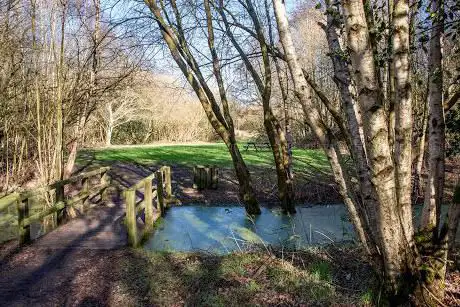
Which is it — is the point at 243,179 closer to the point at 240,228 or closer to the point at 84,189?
the point at 240,228

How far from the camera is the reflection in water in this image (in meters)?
6.83

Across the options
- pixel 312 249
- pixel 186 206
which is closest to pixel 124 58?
pixel 186 206

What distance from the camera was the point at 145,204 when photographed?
7480 mm

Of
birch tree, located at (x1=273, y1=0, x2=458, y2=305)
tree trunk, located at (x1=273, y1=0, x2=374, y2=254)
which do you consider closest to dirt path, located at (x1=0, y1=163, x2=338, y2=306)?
tree trunk, located at (x1=273, y1=0, x2=374, y2=254)

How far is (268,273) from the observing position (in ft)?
15.5

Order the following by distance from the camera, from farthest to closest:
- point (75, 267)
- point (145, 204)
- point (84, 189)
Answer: point (84, 189) < point (145, 204) < point (75, 267)

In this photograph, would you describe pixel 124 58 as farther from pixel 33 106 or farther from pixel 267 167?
pixel 267 167

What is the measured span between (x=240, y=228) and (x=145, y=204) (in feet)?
6.37

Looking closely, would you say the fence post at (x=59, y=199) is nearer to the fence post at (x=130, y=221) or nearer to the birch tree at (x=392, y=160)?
the fence post at (x=130, y=221)

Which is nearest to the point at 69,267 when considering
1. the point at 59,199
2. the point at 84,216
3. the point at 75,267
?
the point at 75,267

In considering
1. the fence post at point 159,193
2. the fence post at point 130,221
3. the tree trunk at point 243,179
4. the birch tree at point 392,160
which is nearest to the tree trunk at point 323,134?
the birch tree at point 392,160

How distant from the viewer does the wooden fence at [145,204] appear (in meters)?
6.25

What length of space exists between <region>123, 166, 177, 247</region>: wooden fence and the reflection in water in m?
0.23

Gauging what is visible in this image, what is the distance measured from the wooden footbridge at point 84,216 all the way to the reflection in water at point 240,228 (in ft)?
1.49
